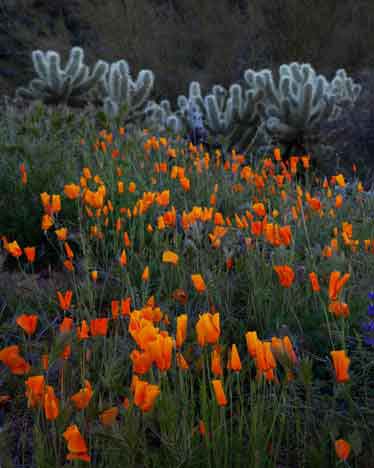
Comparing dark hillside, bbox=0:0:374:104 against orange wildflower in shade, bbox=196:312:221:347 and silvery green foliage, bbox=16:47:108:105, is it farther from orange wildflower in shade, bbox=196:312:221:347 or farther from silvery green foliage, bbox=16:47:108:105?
orange wildflower in shade, bbox=196:312:221:347

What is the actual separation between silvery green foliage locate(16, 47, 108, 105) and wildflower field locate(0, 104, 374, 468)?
159 inches

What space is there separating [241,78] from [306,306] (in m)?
8.99

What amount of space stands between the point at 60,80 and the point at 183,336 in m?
6.76

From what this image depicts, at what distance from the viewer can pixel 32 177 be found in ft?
10.1

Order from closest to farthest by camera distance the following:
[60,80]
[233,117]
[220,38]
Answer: [233,117]
[60,80]
[220,38]

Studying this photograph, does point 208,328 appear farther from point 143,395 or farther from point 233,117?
point 233,117

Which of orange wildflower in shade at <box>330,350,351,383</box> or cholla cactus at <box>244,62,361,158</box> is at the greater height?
cholla cactus at <box>244,62,361,158</box>

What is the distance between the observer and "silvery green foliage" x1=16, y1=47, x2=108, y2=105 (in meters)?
7.32

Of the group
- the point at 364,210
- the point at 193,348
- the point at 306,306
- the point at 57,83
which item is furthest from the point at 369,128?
the point at 193,348

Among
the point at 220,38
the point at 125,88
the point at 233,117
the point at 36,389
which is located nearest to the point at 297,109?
the point at 233,117

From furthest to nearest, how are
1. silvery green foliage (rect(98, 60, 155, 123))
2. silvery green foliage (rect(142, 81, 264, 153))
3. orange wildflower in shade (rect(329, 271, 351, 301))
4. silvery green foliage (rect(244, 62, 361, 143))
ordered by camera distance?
silvery green foliage (rect(98, 60, 155, 123)), silvery green foliage (rect(142, 81, 264, 153)), silvery green foliage (rect(244, 62, 361, 143)), orange wildflower in shade (rect(329, 271, 351, 301))

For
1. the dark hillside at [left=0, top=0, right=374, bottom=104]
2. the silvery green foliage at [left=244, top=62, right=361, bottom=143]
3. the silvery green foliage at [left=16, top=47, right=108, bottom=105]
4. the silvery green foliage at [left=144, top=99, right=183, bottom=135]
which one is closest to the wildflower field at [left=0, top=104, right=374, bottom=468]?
the silvery green foliage at [left=144, top=99, right=183, bottom=135]

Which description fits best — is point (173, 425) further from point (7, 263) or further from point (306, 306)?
point (7, 263)

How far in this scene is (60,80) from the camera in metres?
7.29
